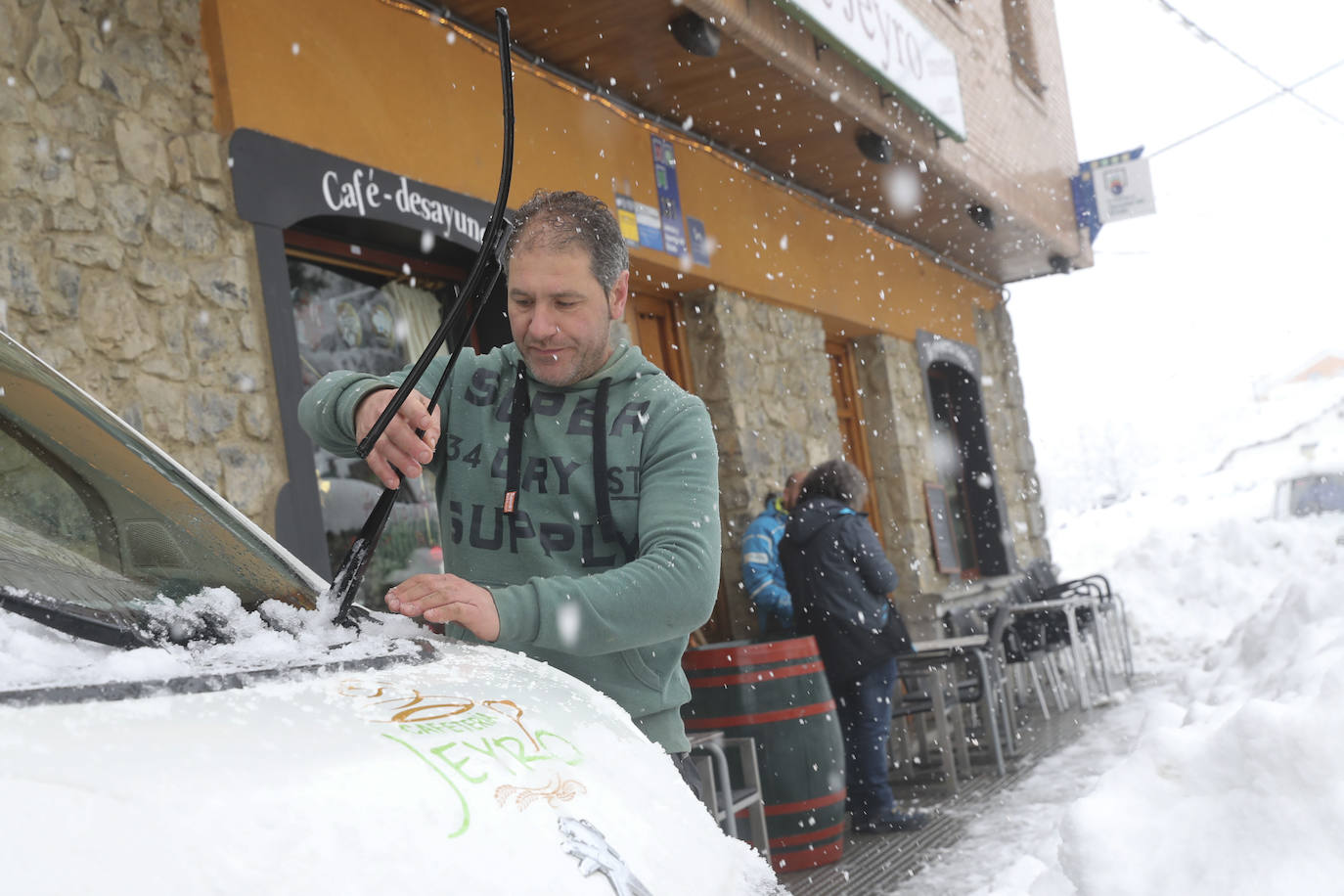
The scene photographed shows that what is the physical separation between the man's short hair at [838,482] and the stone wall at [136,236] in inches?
122

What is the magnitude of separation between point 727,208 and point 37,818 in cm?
724

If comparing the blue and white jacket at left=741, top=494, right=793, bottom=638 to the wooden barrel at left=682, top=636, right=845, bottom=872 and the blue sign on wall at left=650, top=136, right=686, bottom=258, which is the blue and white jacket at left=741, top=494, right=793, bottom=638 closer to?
the wooden barrel at left=682, top=636, right=845, bottom=872

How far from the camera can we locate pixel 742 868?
1423mm

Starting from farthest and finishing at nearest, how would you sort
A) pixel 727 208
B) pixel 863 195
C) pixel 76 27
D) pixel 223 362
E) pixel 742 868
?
pixel 863 195, pixel 727 208, pixel 223 362, pixel 76 27, pixel 742 868

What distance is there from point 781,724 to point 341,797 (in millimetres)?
4485

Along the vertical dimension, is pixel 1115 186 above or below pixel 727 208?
above

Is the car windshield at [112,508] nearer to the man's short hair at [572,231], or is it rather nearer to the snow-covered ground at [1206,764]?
the man's short hair at [572,231]

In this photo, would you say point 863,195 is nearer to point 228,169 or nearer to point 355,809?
point 228,169

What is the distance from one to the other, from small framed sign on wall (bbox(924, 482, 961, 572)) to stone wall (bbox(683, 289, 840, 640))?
220cm

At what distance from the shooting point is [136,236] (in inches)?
156

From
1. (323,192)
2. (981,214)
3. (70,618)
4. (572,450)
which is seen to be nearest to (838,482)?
(323,192)

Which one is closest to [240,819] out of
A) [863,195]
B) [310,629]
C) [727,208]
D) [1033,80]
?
[310,629]

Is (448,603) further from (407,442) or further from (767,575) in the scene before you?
(767,575)

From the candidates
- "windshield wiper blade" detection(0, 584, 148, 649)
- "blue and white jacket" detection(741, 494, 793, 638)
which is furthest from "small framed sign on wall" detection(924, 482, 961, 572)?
"windshield wiper blade" detection(0, 584, 148, 649)
